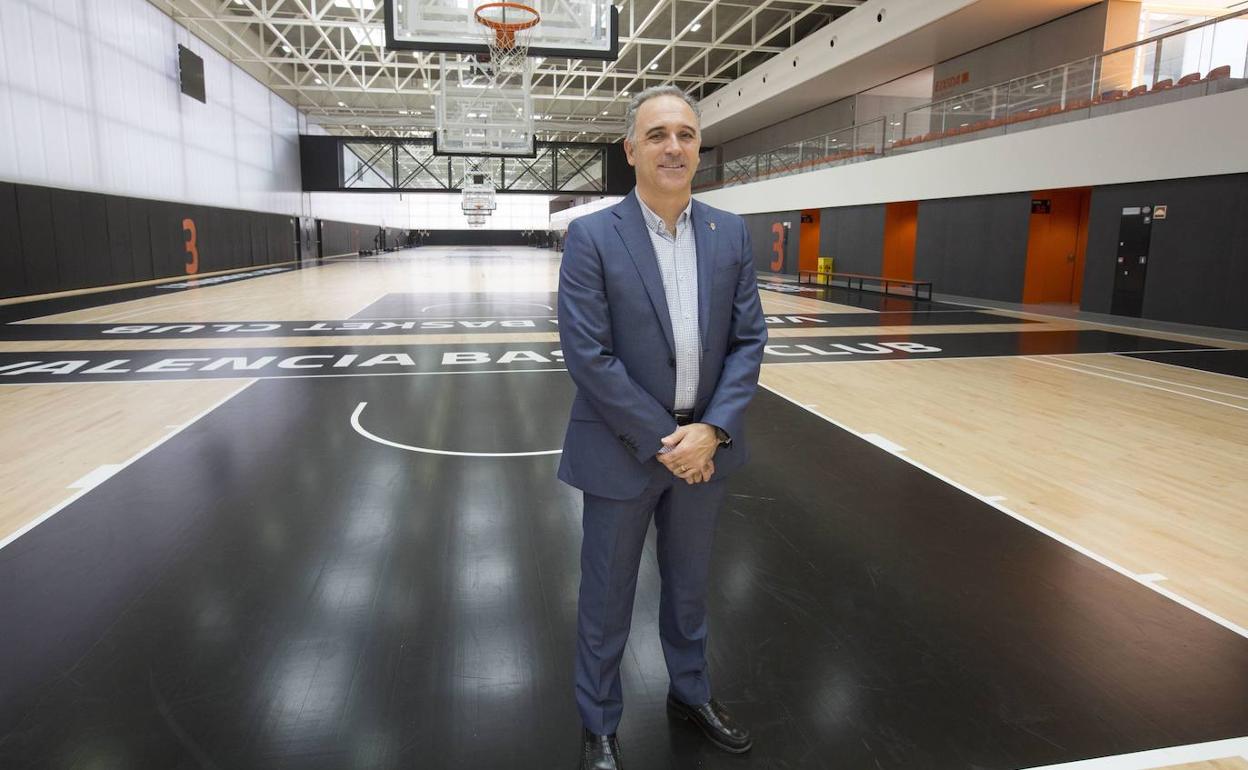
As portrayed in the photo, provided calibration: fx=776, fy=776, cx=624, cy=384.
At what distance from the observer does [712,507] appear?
90.4 inches

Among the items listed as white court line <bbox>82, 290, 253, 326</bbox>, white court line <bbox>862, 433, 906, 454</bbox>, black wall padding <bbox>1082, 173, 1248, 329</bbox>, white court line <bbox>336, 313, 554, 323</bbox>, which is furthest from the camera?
white court line <bbox>336, 313, 554, 323</bbox>

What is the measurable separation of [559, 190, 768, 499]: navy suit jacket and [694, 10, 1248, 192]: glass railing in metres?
13.2

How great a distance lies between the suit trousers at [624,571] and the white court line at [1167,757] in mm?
1128

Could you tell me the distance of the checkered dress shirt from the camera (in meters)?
2.14

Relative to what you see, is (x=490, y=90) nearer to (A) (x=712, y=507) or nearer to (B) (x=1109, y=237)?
(B) (x=1109, y=237)

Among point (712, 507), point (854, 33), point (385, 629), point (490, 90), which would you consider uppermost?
point (854, 33)

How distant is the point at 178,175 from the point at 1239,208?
77.5 feet

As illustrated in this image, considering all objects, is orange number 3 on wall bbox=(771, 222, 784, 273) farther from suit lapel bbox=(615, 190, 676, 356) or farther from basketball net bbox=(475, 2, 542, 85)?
suit lapel bbox=(615, 190, 676, 356)

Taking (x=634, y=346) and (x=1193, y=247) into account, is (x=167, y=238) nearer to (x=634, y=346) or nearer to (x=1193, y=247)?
(x=634, y=346)

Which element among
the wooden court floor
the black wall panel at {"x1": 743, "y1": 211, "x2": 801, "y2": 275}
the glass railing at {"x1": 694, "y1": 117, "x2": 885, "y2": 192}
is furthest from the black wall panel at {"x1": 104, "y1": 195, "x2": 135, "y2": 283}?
the black wall panel at {"x1": 743, "y1": 211, "x2": 801, "y2": 275}

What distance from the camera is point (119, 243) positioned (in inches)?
700

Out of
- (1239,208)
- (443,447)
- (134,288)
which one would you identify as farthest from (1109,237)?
(134,288)

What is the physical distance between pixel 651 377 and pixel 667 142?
0.62m

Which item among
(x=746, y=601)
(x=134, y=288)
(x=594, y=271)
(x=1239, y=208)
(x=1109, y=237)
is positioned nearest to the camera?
(x=594, y=271)
